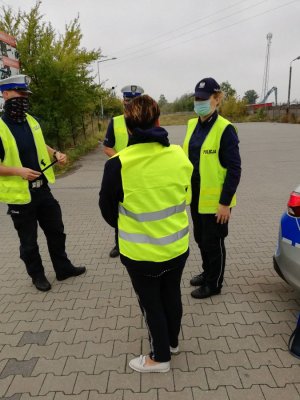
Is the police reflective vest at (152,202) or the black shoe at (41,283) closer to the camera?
the police reflective vest at (152,202)

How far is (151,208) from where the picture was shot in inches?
74.8

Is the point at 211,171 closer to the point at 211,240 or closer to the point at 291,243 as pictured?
the point at 211,240

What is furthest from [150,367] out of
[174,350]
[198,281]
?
[198,281]

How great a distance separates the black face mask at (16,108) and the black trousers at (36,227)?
689 millimetres

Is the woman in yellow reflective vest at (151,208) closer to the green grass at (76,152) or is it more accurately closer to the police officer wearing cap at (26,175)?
the police officer wearing cap at (26,175)

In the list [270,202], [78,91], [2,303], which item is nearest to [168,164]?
[2,303]

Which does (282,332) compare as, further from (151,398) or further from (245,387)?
(151,398)

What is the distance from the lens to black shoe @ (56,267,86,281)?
12.1 ft

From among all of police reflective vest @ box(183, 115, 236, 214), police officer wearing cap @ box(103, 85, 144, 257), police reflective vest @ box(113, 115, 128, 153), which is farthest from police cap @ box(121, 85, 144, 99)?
police reflective vest @ box(183, 115, 236, 214)

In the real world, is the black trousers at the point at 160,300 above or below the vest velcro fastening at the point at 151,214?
below

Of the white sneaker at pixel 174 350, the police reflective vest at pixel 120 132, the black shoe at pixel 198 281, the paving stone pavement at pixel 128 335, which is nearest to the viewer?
the paving stone pavement at pixel 128 335

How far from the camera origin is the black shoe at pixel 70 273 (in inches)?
145

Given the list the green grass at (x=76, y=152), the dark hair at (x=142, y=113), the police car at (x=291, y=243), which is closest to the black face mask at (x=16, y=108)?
the dark hair at (x=142, y=113)

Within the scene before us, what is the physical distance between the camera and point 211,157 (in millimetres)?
2717
